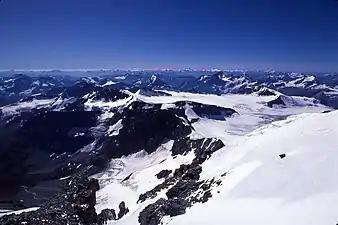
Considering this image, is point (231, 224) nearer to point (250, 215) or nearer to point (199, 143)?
point (250, 215)

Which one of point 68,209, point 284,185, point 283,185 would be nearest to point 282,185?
point 283,185

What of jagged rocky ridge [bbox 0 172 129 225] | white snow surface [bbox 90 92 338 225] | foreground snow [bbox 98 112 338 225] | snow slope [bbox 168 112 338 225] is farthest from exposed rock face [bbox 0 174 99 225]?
snow slope [bbox 168 112 338 225]

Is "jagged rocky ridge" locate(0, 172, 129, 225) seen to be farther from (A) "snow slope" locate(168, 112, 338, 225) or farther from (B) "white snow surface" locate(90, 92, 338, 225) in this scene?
(A) "snow slope" locate(168, 112, 338, 225)

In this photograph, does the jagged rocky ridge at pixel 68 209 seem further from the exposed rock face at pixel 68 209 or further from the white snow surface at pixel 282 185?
the white snow surface at pixel 282 185

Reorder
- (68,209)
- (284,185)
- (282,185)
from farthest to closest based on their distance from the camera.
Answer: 1. (282,185)
2. (284,185)
3. (68,209)

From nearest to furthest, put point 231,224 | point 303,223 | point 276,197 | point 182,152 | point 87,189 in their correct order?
point 303,223 → point 231,224 → point 276,197 → point 87,189 → point 182,152

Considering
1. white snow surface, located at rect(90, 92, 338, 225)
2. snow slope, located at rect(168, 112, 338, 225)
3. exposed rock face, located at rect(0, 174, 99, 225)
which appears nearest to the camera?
exposed rock face, located at rect(0, 174, 99, 225)

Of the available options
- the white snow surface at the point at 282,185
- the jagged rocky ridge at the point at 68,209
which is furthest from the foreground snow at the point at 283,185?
the jagged rocky ridge at the point at 68,209

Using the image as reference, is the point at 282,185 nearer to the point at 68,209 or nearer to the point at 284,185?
the point at 284,185

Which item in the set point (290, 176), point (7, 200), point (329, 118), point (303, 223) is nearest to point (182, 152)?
point (7, 200)
